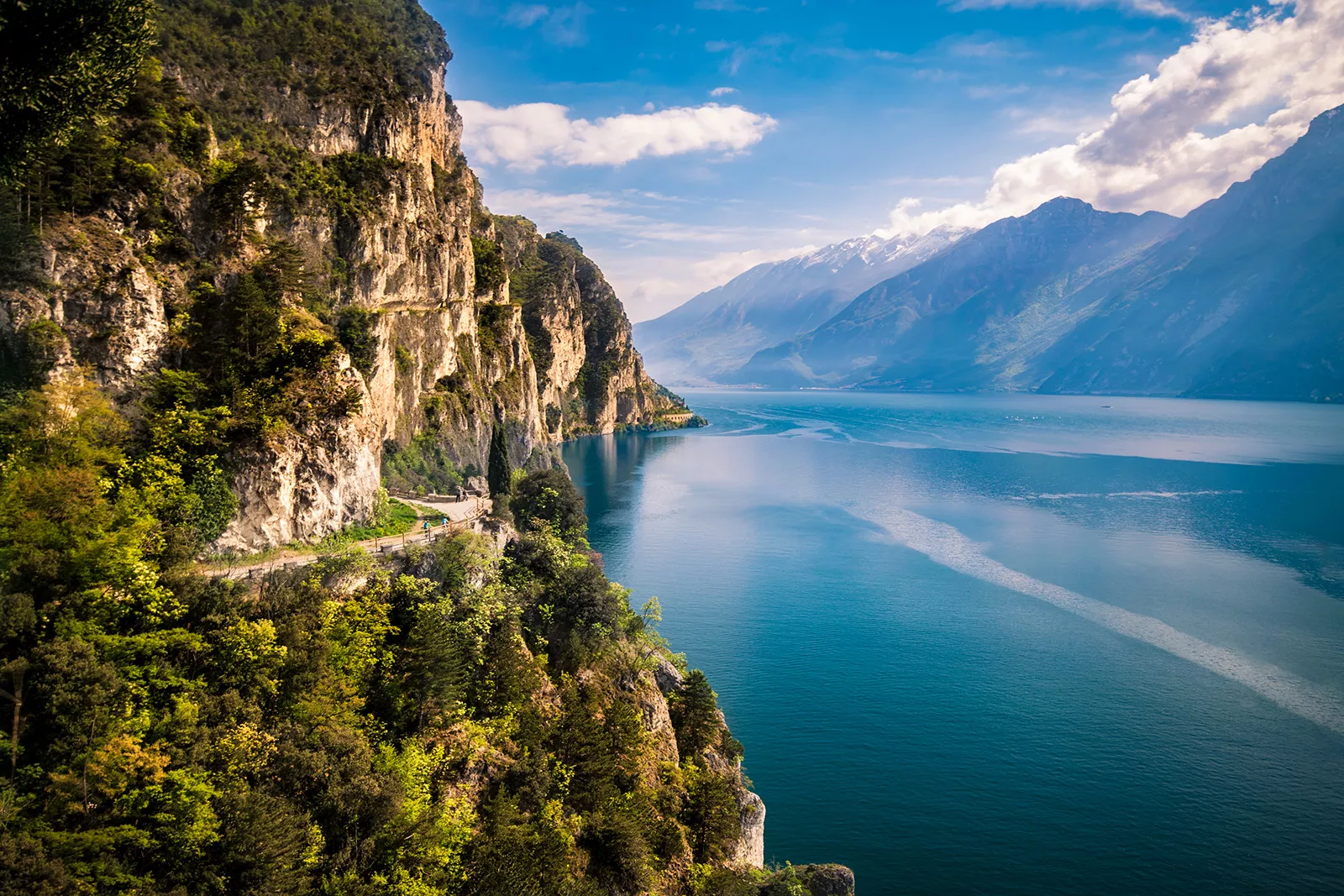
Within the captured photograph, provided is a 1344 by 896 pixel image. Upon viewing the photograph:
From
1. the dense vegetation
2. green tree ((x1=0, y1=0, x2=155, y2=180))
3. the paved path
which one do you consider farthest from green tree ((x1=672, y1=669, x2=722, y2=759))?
green tree ((x1=0, y1=0, x2=155, y2=180))

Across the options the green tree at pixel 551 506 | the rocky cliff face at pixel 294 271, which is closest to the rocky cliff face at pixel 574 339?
the rocky cliff face at pixel 294 271

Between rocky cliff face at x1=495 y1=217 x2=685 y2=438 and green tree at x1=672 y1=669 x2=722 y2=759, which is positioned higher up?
rocky cliff face at x1=495 y1=217 x2=685 y2=438

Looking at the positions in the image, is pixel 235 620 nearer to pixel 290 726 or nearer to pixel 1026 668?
pixel 290 726

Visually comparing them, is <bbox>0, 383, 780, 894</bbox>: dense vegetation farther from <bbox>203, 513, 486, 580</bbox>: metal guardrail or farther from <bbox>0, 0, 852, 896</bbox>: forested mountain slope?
<bbox>203, 513, 486, 580</bbox>: metal guardrail

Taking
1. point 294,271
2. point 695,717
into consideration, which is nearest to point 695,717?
point 695,717

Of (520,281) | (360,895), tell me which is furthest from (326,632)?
(520,281)
